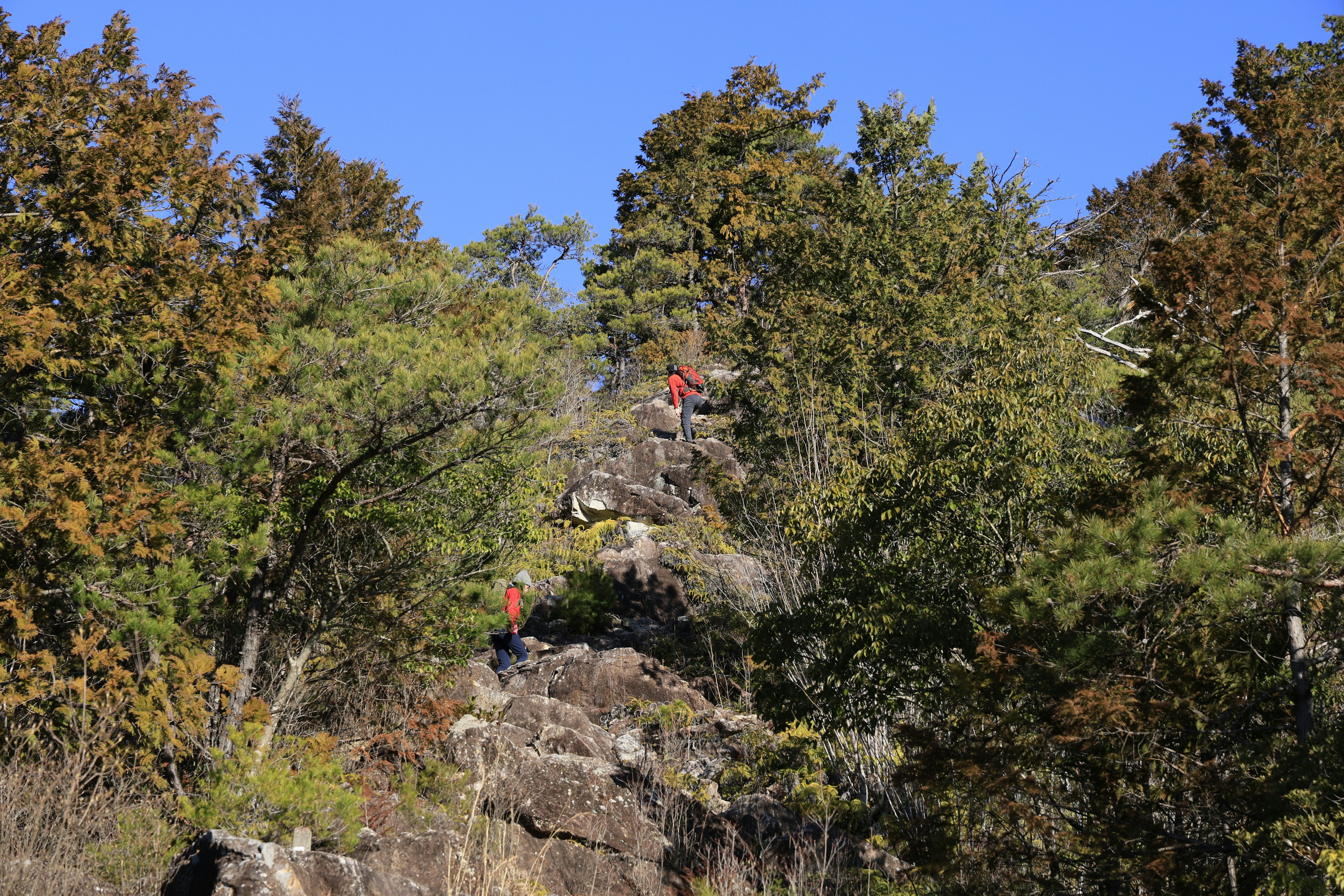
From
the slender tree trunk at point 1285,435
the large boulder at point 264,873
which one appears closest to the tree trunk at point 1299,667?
the slender tree trunk at point 1285,435

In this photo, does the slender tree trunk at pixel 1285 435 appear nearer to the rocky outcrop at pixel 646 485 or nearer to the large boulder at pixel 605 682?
the large boulder at pixel 605 682

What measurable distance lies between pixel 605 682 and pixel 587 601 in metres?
4.16

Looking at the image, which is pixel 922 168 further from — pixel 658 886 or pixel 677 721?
pixel 658 886

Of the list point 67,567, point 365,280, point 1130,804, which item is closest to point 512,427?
point 365,280

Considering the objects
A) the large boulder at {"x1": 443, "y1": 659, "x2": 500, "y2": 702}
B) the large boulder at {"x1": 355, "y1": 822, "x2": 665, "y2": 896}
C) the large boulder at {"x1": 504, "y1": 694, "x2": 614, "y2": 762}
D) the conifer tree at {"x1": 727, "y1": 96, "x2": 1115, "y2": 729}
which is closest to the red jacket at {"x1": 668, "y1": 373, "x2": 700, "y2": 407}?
the conifer tree at {"x1": 727, "y1": 96, "x2": 1115, "y2": 729}

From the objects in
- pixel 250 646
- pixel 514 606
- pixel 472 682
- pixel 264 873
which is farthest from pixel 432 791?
pixel 514 606

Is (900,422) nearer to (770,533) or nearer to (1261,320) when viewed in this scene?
(770,533)

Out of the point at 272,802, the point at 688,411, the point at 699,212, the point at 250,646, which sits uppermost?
the point at 699,212

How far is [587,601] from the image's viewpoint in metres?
21.4

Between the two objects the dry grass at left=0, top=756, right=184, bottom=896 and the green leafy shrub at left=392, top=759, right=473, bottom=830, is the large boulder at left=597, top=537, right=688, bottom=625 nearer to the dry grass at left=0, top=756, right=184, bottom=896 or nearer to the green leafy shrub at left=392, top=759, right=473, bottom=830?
the green leafy shrub at left=392, top=759, right=473, bottom=830

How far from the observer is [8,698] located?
862 centimetres

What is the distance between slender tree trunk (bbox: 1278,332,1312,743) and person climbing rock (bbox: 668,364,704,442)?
62.4ft

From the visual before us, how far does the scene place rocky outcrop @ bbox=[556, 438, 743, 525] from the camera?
26875 millimetres

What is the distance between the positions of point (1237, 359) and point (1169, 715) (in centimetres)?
253
